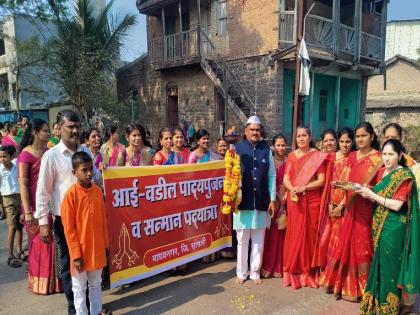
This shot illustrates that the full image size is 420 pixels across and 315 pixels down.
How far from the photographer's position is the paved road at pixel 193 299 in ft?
10.8

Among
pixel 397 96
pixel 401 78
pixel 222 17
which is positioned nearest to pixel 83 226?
pixel 222 17

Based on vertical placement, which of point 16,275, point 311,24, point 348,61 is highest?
point 311,24

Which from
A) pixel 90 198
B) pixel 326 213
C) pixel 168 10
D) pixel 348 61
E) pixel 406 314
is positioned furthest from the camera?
pixel 168 10

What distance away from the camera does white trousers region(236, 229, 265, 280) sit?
386 centimetres

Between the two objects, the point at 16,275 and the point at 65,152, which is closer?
the point at 65,152

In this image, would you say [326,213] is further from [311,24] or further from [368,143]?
[311,24]

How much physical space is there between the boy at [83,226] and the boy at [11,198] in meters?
1.94

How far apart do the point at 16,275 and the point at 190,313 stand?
223cm

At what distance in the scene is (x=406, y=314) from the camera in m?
3.18

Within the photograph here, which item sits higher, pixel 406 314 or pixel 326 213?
pixel 326 213

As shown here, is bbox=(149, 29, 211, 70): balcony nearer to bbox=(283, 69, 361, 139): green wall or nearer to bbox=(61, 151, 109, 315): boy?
bbox=(283, 69, 361, 139): green wall

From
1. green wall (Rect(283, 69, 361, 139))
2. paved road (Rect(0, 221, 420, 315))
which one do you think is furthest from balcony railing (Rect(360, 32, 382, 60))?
paved road (Rect(0, 221, 420, 315))

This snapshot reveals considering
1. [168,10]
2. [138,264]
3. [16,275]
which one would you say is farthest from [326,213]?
[168,10]

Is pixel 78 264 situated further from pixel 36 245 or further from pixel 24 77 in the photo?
pixel 24 77
